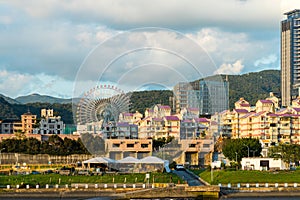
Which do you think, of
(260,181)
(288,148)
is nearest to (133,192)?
(260,181)

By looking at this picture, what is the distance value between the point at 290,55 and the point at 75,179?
358 ft

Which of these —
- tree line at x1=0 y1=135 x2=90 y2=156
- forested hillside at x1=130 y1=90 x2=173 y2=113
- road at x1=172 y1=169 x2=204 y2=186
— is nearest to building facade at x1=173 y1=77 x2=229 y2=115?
forested hillside at x1=130 y1=90 x2=173 y2=113

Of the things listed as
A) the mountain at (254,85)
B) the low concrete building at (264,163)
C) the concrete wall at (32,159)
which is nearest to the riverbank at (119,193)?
the low concrete building at (264,163)

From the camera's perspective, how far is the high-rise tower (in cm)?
13875

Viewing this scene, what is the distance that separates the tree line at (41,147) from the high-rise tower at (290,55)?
81.5m

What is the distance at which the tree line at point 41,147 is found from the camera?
5978 cm

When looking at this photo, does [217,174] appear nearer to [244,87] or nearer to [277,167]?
[277,167]

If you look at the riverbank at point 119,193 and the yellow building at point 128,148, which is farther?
the yellow building at point 128,148

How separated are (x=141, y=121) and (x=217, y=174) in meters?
28.4

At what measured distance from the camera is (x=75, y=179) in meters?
41.8

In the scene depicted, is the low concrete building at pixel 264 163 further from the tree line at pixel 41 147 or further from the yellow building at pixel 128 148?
→ the tree line at pixel 41 147

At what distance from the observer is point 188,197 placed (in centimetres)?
3441

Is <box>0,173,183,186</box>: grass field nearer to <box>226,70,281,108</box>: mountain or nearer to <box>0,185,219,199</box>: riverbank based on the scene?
<box>0,185,219,199</box>: riverbank

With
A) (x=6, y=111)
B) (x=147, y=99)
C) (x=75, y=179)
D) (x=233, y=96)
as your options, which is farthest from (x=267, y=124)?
(x=6, y=111)
